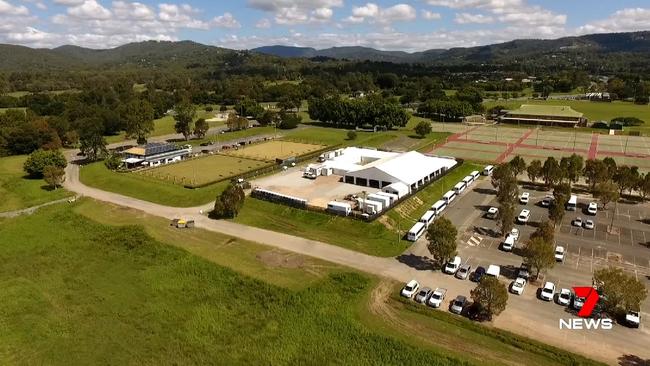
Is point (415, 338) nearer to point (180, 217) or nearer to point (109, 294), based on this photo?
point (109, 294)

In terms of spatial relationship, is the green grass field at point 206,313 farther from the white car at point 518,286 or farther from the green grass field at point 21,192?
the green grass field at point 21,192

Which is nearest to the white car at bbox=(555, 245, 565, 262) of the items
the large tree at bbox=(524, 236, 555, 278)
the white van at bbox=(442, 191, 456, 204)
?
the large tree at bbox=(524, 236, 555, 278)

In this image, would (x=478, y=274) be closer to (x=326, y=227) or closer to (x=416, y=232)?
(x=416, y=232)

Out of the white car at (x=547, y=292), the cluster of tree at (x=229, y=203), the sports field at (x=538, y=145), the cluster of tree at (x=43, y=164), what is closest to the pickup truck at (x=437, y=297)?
the white car at (x=547, y=292)

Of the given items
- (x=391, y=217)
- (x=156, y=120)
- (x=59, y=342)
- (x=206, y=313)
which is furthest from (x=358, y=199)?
(x=156, y=120)

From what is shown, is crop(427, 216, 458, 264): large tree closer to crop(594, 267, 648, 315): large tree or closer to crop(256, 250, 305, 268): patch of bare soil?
crop(594, 267, 648, 315): large tree

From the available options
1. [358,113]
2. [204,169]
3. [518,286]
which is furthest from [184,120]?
[518,286]
